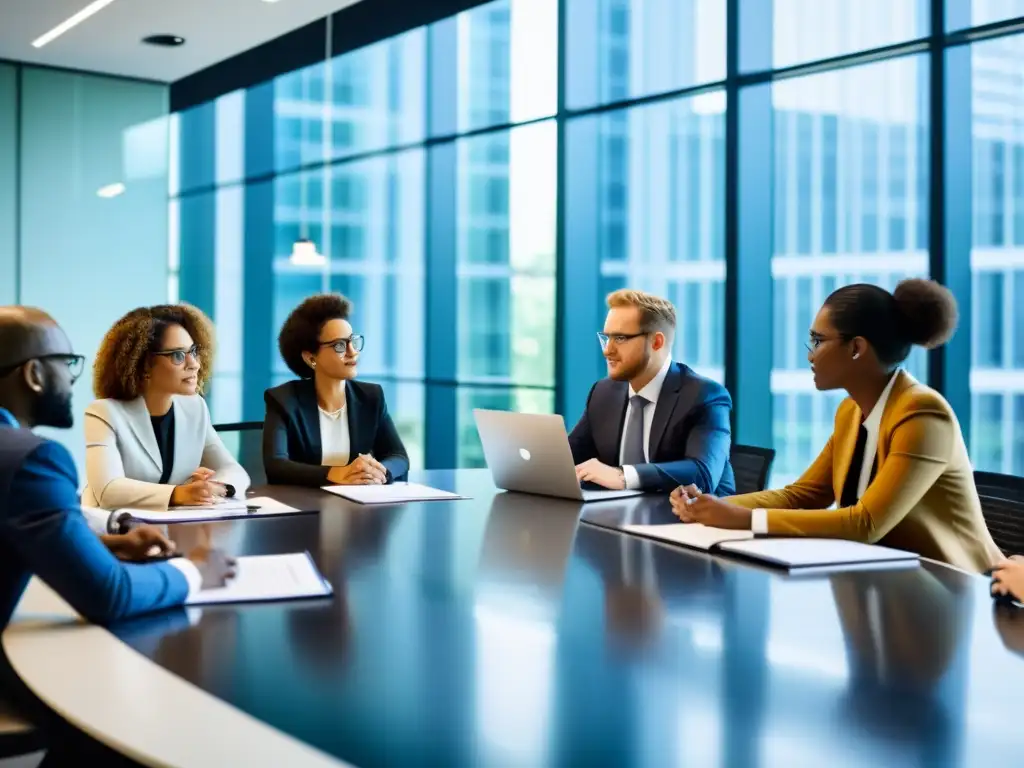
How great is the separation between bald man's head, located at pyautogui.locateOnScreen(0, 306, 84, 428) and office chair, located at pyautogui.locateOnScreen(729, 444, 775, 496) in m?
2.39

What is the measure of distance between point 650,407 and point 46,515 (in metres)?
2.34

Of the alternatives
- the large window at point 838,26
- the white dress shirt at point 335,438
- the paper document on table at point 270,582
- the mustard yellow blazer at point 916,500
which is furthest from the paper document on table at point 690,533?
the large window at point 838,26

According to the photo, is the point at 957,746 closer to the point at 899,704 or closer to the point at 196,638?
the point at 899,704

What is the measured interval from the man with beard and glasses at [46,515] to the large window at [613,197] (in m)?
3.61

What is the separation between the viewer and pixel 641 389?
3.74 meters

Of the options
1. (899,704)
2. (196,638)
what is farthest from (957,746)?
(196,638)

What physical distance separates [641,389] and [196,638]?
227 cm

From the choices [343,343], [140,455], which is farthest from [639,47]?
[140,455]

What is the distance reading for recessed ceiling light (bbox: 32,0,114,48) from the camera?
694 centimetres

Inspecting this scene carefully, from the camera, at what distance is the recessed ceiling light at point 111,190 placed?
344 inches

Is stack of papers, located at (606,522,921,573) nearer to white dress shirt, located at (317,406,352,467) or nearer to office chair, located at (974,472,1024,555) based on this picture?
office chair, located at (974,472,1024,555)

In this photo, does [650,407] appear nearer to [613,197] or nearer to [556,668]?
[556,668]

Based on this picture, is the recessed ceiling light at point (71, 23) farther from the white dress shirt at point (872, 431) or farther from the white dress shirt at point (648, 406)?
the white dress shirt at point (872, 431)

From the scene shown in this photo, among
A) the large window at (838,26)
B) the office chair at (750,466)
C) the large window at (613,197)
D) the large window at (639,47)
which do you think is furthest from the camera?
the large window at (639,47)
